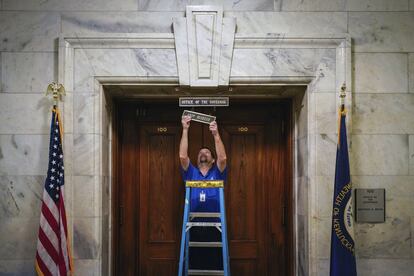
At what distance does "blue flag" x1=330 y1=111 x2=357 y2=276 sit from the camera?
13.8 feet

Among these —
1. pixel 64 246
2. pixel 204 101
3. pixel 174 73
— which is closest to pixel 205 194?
pixel 204 101

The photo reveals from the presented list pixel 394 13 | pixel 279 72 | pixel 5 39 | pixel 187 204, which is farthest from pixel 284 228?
pixel 5 39

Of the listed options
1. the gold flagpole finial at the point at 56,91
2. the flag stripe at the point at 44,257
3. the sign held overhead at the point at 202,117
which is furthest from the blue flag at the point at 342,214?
the gold flagpole finial at the point at 56,91

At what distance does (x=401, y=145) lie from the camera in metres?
4.51

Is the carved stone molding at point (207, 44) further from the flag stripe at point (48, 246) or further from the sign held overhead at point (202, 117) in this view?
the flag stripe at point (48, 246)

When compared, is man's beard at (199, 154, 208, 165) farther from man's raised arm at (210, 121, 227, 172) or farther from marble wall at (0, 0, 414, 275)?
marble wall at (0, 0, 414, 275)

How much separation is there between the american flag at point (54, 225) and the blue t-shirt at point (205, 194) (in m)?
1.08

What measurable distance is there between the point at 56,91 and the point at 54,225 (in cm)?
111

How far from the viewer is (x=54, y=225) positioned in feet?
13.9

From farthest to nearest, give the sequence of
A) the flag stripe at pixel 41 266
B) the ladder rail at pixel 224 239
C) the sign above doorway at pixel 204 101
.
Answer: the sign above doorway at pixel 204 101 → the ladder rail at pixel 224 239 → the flag stripe at pixel 41 266

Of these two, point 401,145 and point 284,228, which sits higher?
point 401,145

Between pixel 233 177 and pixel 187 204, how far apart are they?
2.40ft

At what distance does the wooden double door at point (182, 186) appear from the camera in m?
4.99

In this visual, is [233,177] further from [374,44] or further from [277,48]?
[374,44]
